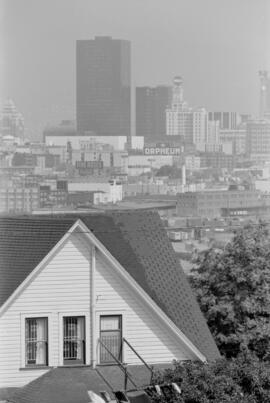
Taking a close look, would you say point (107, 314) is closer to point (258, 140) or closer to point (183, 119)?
point (183, 119)

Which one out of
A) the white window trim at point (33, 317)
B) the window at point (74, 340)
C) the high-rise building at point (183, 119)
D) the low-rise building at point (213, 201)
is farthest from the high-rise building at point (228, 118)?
the white window trim at point (33, 317)

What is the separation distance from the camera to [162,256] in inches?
265

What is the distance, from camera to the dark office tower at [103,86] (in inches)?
260

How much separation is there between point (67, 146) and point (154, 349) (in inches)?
70.6

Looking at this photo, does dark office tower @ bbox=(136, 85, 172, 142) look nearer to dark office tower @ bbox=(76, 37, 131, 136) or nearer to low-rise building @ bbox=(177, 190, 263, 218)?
dark office tower @ bbox=(76, 37, 131, 136)

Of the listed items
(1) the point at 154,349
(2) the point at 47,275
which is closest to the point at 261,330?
(1) the point at 154,349

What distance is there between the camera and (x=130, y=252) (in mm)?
6484

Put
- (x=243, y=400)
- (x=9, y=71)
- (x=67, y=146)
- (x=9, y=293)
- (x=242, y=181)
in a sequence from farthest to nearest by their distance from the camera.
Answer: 1. (x=242, y=181)
2. (x=67, y=146)
3. (x=9, y=71)
4. (x=9, y=293)
5. (x=243, y=400)

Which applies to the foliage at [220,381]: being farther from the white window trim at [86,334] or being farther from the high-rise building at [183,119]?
the high-rise building at [183,119]

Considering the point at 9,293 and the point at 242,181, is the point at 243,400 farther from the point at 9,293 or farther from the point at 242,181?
the point at 242,181

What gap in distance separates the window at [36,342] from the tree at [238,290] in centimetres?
196

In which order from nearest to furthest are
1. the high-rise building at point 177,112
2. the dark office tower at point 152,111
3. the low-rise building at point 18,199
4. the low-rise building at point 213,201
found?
the low-rise building at point 18,199
the dark office tower at point 152,111
the high-rise building at point 177,112
the low-rise building at point 213,201

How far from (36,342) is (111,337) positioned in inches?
16.0

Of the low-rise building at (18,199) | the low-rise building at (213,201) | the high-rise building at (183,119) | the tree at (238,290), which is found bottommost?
the tree at (238,290)
